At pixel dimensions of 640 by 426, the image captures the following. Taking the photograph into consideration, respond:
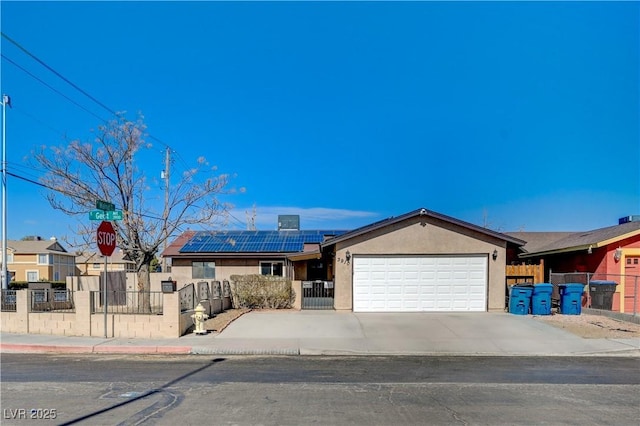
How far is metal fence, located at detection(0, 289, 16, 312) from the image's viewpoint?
46.3 feet

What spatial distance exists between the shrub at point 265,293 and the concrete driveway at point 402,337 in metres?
2.23

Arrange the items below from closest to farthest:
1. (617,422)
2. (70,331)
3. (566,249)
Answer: (617,422)
(70,331)
(566,249)

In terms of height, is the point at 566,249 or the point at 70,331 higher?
the point at 566,249

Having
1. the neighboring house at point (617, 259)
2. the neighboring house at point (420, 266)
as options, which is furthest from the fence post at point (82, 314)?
the neighboring house at point (617, 259)

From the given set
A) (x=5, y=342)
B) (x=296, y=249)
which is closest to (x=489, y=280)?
(x=296, y=249)

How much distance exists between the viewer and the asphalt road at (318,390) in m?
5.94

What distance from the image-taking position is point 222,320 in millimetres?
15578

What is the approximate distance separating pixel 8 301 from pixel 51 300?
51.4 inches

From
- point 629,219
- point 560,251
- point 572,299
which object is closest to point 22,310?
point 572,299

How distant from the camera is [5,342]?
39.5ft

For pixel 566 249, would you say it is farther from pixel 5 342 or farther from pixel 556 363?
pixel 5 342

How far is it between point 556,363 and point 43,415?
30.6 feet

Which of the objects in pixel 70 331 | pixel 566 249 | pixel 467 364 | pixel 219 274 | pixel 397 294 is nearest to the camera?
pixel 467 364

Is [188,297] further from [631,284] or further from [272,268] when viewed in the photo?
[631,284]
